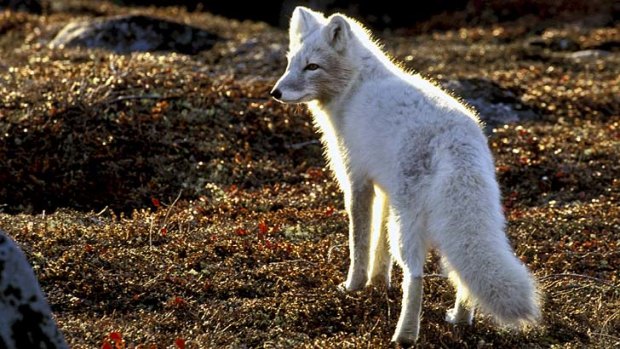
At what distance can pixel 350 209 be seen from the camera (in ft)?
28.5

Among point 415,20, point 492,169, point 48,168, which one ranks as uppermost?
point 492,169

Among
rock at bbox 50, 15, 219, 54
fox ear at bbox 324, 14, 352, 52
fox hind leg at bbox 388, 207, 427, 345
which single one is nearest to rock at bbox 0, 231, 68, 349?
fox hind leg at bbox 388, 207, 427, 345

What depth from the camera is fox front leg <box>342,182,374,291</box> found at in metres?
8.54

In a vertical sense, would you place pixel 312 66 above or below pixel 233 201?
above

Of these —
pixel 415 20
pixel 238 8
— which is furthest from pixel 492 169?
pixel 238 8

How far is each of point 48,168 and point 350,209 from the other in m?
5.72

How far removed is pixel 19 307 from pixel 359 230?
3.76 metres

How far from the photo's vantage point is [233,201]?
11.8 meters

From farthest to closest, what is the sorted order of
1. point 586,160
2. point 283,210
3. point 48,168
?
point 586,160 → point 48,168 → point 283,210

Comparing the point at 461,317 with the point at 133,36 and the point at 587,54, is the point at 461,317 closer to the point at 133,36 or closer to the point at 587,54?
the point at 133,36

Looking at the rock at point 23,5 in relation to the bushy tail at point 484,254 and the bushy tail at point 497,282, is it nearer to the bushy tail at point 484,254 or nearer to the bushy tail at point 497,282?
the bushy tail at point 484,254

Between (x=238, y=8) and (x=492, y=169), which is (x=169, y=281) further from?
(x=238, y=8)

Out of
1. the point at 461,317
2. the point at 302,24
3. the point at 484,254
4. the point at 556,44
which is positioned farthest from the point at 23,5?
the point at 484,254

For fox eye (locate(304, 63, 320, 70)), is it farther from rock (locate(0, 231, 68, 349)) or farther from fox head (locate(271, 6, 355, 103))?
rock (locate(0, 231, 68, 349))
